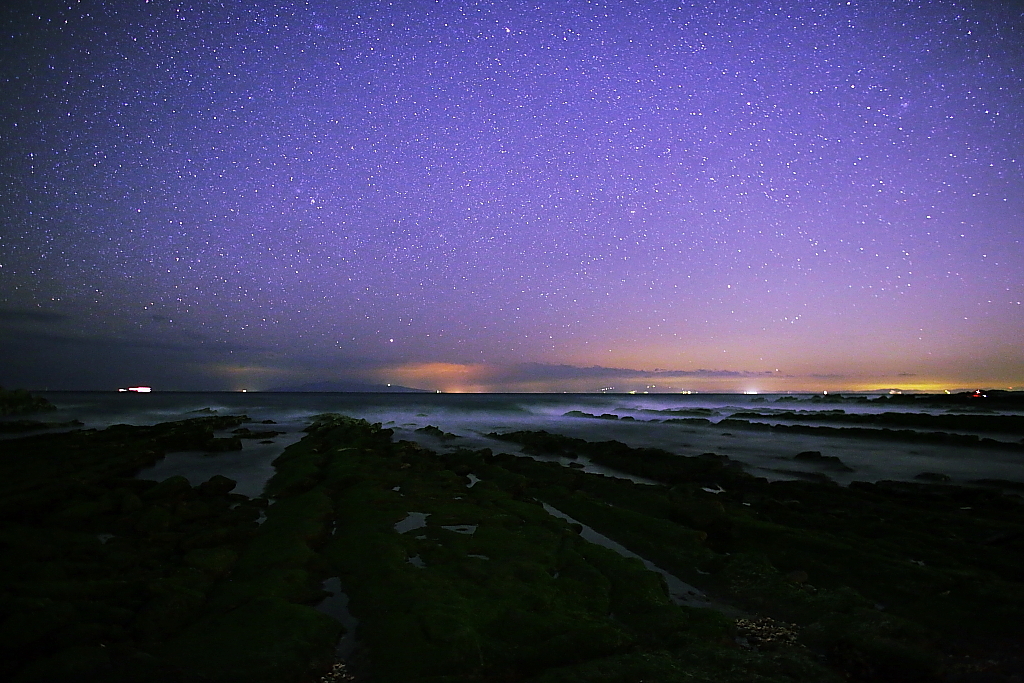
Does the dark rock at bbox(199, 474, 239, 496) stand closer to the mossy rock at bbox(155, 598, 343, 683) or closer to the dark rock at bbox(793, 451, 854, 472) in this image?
the mossy rock at bbox(155, 598, 343, 683)

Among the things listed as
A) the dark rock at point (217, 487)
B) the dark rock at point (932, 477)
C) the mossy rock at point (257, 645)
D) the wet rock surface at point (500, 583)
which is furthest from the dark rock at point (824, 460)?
the dark rock at point (217, 487)

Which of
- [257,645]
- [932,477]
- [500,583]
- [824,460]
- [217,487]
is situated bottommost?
[824,460]

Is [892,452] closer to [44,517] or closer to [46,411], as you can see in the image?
[44,517]

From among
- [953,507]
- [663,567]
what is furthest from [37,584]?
[953,507]

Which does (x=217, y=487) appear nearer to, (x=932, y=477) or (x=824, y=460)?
(x=824, y=460)

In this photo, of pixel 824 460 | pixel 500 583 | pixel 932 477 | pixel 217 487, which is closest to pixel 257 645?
pixel 500 583

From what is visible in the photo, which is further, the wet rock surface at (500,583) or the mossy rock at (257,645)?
the wet rock surface at (500,583)

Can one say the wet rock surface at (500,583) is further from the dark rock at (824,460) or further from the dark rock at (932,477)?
the dark rock at (824,460)

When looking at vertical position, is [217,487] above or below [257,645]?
below

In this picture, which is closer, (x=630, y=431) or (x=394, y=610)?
(x=394, y=610)

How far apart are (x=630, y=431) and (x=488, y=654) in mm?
37500

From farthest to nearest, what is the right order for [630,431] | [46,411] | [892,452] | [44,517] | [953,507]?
[46,411]
[630,431]
[892,452]
[953,507]
[44,517]

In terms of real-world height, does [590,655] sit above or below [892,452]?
above

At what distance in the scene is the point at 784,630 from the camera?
6746 mm
